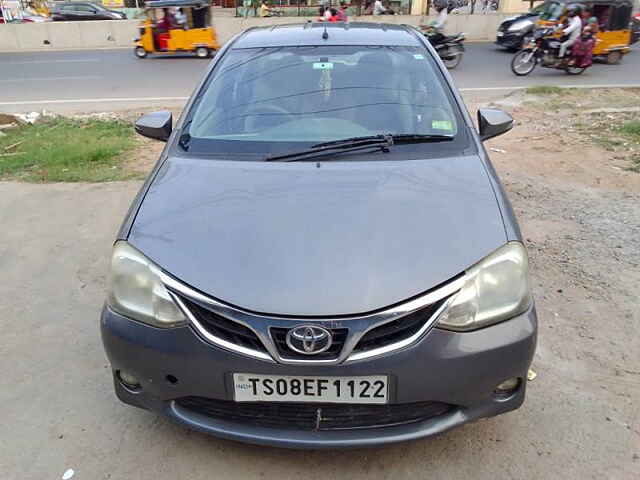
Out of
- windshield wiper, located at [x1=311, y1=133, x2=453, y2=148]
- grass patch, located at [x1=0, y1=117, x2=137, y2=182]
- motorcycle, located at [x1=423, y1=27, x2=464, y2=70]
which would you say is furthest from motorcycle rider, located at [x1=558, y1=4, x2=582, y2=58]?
windshield wiper, located at [x1=311, y1=133, x2=453, y2=148]

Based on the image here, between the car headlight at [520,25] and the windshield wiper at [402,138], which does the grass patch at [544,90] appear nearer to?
the car headlight at [520,25]

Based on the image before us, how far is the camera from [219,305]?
6.43 ft

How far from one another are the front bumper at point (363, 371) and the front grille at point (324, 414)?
2cm

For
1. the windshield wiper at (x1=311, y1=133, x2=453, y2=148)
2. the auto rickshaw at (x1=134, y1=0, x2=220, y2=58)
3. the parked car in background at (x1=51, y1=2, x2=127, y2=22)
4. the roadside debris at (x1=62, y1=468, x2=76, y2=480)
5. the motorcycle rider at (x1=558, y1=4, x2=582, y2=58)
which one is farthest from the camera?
the parked car in background at (x1=51, y1=2, x2=127, y2=22)

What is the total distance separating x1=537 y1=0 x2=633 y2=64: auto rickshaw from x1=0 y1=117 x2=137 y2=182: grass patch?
11.9 m

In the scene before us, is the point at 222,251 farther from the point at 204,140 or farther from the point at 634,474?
the point at 634,474

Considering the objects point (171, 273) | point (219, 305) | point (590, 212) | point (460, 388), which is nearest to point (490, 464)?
point (460, 388)

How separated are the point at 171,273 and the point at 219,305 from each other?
0.26 m

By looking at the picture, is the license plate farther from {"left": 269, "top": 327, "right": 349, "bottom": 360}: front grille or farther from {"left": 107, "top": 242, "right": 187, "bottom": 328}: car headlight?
{"left": 107, "top": 242, "right": 187, "bottom": 328}: car headlight

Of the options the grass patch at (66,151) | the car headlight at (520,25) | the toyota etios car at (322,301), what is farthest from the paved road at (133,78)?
the toyota etios car at (322,301)

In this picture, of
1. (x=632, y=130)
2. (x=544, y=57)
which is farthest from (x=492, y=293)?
(x=544, y=57)

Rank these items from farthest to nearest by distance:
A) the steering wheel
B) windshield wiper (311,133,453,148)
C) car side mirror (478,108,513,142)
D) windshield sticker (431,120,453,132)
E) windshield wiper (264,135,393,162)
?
car side mirror (478,108,513,142)
the steering wheel
windshield sticker (431,120,453,132)
windshield wiper (311,133,453,148)
windshield wiper (264,135,393,162)

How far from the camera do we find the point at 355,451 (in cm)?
238

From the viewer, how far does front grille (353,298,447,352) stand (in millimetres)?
1934
